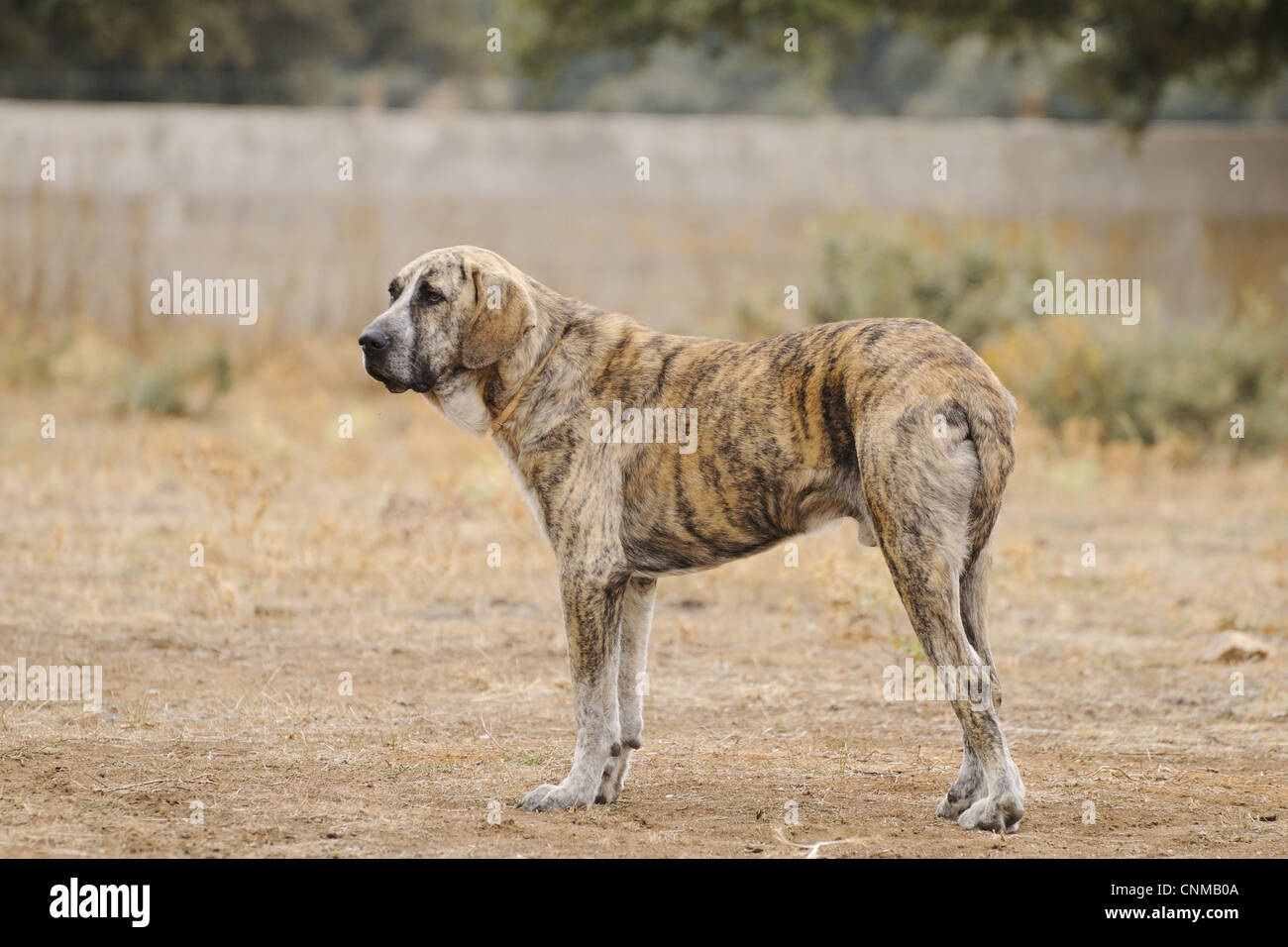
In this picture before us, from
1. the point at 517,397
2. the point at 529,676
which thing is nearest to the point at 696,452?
the point at 517,397

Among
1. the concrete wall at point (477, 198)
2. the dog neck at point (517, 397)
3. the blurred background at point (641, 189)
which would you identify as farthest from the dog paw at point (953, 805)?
the concrete wall at point (477, 198)

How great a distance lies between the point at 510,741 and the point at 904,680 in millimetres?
2334

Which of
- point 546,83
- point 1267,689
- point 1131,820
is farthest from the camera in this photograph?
point 546,83

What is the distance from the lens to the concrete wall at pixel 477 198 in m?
19.3

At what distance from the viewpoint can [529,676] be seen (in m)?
8.05

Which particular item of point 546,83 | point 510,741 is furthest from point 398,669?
point 546,83

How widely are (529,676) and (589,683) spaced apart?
94.9 inches

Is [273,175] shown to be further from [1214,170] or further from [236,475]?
[1214,170]

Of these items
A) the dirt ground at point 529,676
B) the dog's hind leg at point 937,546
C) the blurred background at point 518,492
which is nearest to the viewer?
the dog's hind leg at point 937,546

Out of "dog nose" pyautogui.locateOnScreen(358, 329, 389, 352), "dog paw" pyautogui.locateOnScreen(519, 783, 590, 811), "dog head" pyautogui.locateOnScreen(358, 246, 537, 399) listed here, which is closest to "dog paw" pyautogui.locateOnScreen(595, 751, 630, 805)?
"dog paw" pyautogui.locateOnScreen(519, 783, 590, 811)

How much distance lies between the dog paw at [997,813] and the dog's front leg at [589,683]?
55.1 inches

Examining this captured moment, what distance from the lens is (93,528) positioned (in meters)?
11.2

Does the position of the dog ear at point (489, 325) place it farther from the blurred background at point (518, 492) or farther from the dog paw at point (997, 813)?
the dog paw at point (997, 813)

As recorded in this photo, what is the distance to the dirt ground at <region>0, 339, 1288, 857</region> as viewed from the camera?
5.43 m
